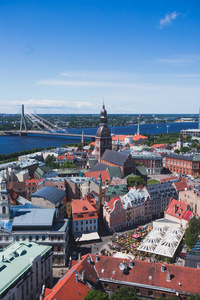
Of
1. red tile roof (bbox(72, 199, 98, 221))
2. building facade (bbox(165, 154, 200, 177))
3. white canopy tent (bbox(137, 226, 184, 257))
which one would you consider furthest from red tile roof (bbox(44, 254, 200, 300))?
building facade (bbox(165, 154, 200, 177))

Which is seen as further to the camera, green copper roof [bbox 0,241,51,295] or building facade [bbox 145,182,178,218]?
building facade [bbox 145,182,178,218]

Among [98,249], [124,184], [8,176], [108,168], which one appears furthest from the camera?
[108,168]

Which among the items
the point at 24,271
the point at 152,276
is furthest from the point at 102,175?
the point at 24,271

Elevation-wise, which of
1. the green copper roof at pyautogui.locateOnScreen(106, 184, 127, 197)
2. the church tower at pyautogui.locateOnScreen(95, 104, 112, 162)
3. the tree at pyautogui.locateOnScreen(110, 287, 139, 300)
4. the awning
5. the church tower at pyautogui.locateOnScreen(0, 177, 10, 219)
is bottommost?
the awning

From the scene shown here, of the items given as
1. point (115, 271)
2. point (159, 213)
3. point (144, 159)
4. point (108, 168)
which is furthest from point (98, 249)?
point (144, 159)

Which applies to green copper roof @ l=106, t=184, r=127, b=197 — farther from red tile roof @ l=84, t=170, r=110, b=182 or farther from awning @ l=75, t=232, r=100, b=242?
awning @ l=75, t=232, r=100, b=242

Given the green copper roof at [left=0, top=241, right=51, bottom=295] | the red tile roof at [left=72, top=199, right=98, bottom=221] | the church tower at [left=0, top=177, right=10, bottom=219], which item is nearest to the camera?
the green copper roof at [left=0, top=241, right=51, bottom=295]

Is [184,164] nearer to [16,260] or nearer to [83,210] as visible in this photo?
[83,210]

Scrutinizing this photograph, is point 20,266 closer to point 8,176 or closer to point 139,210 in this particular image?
point 139,210
